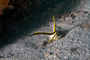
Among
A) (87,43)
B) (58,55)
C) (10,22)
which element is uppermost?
(10,22)

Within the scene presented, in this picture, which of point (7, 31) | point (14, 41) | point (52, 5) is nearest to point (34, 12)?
point (52, 5)

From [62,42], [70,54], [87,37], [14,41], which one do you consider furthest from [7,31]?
[87,37]

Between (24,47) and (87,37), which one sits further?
(24,47)

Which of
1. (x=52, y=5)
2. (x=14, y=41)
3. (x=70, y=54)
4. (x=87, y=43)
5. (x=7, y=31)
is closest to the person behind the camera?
(x=70, y=54)

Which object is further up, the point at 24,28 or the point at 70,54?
the point at 24,28

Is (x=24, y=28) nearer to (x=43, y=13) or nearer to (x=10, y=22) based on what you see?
(x=10, y=22)

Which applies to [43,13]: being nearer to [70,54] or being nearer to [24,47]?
[24,47]

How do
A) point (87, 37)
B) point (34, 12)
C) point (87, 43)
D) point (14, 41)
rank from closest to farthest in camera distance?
point (87, 43)
point (87, 37)
point (14, 41)
point (34, 12)

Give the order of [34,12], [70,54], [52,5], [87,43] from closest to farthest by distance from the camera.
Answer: [70,54]
[87,43]
[34,12]
[52,5]

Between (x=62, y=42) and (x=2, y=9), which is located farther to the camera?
(x=2, y=9)
